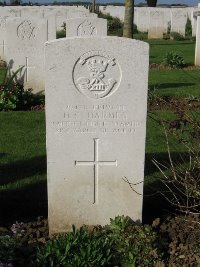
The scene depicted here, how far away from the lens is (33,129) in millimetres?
7961

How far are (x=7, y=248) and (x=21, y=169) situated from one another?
7.20 feet

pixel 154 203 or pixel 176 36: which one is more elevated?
pixel 176 36

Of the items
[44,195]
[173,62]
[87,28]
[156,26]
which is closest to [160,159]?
[44,195]

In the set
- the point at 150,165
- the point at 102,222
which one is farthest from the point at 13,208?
the point at 150,165

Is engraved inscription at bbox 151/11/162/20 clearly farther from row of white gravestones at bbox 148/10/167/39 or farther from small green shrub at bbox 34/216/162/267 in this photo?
small green shrub at bbox 34/216/162/267

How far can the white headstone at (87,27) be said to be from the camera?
10734 millimetres

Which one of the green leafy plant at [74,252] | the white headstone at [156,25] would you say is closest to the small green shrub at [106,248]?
the green leafy plant at [74,252]

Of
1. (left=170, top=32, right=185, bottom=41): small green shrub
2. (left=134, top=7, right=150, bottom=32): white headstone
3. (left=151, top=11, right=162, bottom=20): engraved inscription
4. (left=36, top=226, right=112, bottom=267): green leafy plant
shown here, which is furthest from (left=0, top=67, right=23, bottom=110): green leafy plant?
(left=134, top=7, right=150, bottom=32): white headstone

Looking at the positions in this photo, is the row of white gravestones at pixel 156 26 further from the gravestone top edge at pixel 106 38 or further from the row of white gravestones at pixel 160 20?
the gravestone top edge at pixel 106 38

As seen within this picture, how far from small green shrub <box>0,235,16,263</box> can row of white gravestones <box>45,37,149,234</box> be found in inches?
21.0

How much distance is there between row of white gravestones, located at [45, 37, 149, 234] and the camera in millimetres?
4145

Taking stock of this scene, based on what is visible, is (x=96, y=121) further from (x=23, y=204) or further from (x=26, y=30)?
(x=26, y=30)

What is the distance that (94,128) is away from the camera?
4281 millimetres

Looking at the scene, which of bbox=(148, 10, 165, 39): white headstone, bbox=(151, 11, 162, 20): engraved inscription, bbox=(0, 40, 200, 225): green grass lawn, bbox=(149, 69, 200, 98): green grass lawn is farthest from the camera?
bbox=(151, 11, 162, 20): engraved inscription
